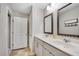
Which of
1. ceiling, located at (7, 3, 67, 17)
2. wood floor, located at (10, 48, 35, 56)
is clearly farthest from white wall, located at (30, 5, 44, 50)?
wood floor, located at (10, 48, 35, 56)

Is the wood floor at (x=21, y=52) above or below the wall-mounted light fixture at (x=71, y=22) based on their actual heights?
below

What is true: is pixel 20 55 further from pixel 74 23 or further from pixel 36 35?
pixel 74 23

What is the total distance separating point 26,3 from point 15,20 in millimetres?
297

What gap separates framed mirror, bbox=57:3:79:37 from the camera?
1218 millimetres

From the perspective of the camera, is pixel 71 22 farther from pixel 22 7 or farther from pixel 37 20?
pixel 22 7

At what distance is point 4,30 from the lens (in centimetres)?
122

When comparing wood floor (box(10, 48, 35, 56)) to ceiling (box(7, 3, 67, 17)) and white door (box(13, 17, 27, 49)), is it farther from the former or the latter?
ceiling (box(7, 3, 67, 17))

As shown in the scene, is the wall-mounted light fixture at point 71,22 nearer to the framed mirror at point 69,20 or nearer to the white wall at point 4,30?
the framed mirror at point 69,20

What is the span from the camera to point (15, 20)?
4.37 ft

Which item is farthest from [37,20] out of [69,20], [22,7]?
[69,20]

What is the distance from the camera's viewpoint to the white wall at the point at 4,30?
119cm

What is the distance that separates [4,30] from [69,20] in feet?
2.95

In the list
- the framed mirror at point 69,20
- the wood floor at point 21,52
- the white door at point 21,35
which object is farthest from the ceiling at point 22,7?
the wood floor at point 21,52

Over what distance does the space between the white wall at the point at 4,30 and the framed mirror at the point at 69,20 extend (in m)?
0.86
